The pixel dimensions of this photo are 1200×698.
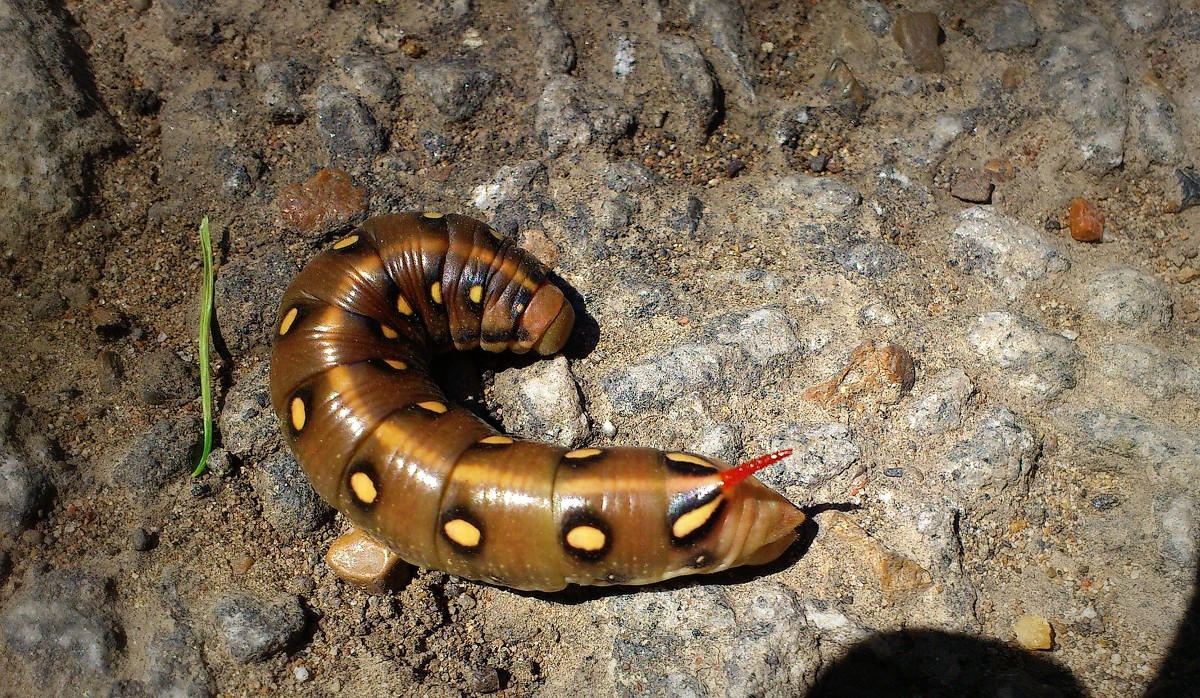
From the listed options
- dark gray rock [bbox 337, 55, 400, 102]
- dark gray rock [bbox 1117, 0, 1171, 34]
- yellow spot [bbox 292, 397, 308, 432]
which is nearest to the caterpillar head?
yellow spot [bbox 292, 397, 308, 432]

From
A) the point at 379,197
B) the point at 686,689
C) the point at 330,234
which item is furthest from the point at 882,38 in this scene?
the point at 686,689

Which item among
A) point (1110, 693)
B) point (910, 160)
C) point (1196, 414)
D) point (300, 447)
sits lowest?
point (1110, 693)

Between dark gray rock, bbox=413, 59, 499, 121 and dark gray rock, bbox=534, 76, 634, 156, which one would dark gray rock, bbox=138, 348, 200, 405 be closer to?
dark gray rock, bbox=413, 59, 499, 121

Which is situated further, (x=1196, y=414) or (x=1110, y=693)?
(x=1196, y=414)

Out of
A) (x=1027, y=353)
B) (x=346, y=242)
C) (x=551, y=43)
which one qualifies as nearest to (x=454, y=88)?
(x=551, y=43)

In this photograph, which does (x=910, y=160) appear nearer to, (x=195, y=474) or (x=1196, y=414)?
(x=1196, y=414)
